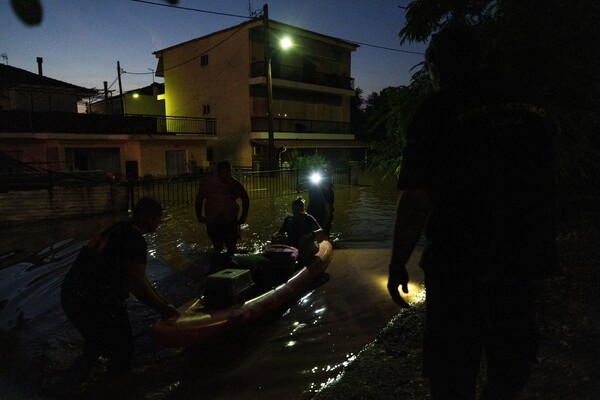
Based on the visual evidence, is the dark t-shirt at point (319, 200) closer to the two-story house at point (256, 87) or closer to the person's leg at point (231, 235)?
the person's leg at point (231, 235)

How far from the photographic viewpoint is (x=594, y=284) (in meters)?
4.60

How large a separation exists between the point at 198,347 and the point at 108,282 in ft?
4.71

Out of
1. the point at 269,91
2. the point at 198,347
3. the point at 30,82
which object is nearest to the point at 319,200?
the point at 198,347

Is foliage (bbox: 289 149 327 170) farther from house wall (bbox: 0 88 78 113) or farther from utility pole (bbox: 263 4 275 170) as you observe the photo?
house wall (bbox: 0 88 78 113)

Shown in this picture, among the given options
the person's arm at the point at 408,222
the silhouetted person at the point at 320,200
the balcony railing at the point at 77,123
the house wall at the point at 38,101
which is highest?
the house wall at the point at 38,101

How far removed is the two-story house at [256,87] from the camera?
1103 inches

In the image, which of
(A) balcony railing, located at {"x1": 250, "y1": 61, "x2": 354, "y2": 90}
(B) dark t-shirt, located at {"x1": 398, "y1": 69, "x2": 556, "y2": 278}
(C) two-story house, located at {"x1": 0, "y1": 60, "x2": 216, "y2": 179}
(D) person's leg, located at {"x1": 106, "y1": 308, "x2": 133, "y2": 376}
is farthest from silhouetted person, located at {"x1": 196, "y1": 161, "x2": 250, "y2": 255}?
(A) balcony railing, located at {"x1": 250, "y1": 61, "x2": 354, "y2": 90}

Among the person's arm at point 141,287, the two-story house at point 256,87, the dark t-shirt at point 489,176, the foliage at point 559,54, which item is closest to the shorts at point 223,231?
the person's arm at point 141,287

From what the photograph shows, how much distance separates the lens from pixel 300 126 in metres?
31.1

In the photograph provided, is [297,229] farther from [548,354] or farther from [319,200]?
[548,354]

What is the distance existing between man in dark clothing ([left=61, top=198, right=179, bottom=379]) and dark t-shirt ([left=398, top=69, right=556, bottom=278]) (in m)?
2.64

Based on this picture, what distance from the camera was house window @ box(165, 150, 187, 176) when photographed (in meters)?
24.6

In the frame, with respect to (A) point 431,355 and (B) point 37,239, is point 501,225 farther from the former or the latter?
(B) point 37,239

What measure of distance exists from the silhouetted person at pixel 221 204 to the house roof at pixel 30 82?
16.5 m
